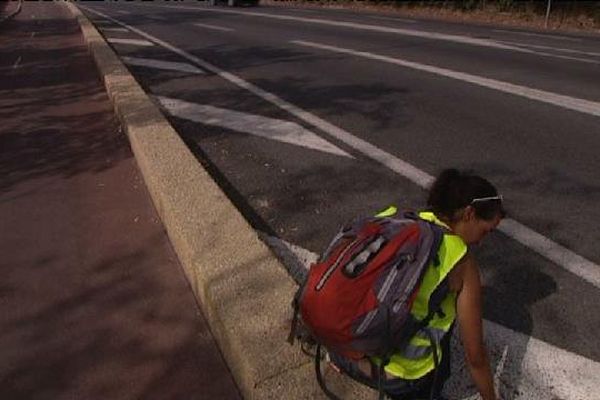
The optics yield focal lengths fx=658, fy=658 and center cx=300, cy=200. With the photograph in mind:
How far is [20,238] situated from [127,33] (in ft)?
50.5

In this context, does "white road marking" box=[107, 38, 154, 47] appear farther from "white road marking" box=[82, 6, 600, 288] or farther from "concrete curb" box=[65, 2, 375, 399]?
"concrete curb" box=[65, 2, 375, 399]

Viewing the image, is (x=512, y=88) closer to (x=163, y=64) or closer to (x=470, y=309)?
(x=163, y=64)

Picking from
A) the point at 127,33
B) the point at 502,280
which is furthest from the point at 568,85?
the point at 127,33

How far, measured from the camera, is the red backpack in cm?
199

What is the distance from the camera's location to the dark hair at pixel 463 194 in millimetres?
2150

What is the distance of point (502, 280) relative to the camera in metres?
3.54

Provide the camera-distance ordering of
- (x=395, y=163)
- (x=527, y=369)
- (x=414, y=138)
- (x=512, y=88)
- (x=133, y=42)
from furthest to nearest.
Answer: (x=133, y=42) → (x=512, y=88) → (x=414, y=138) → (x=395, y=163) → (x=527, y=369)

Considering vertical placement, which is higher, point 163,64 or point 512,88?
point 512,88

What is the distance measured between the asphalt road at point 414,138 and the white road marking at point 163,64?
0.18ft

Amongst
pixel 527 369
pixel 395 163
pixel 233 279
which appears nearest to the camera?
pixel 527 369

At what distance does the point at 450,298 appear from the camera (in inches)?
85.6

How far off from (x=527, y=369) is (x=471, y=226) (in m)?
0.90

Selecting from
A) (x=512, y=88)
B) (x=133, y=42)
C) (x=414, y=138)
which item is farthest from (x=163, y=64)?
(x=414, y=138)

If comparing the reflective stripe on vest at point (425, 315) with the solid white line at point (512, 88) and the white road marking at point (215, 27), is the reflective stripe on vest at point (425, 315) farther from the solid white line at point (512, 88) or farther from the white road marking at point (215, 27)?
the white road marking at point (215, 27)
